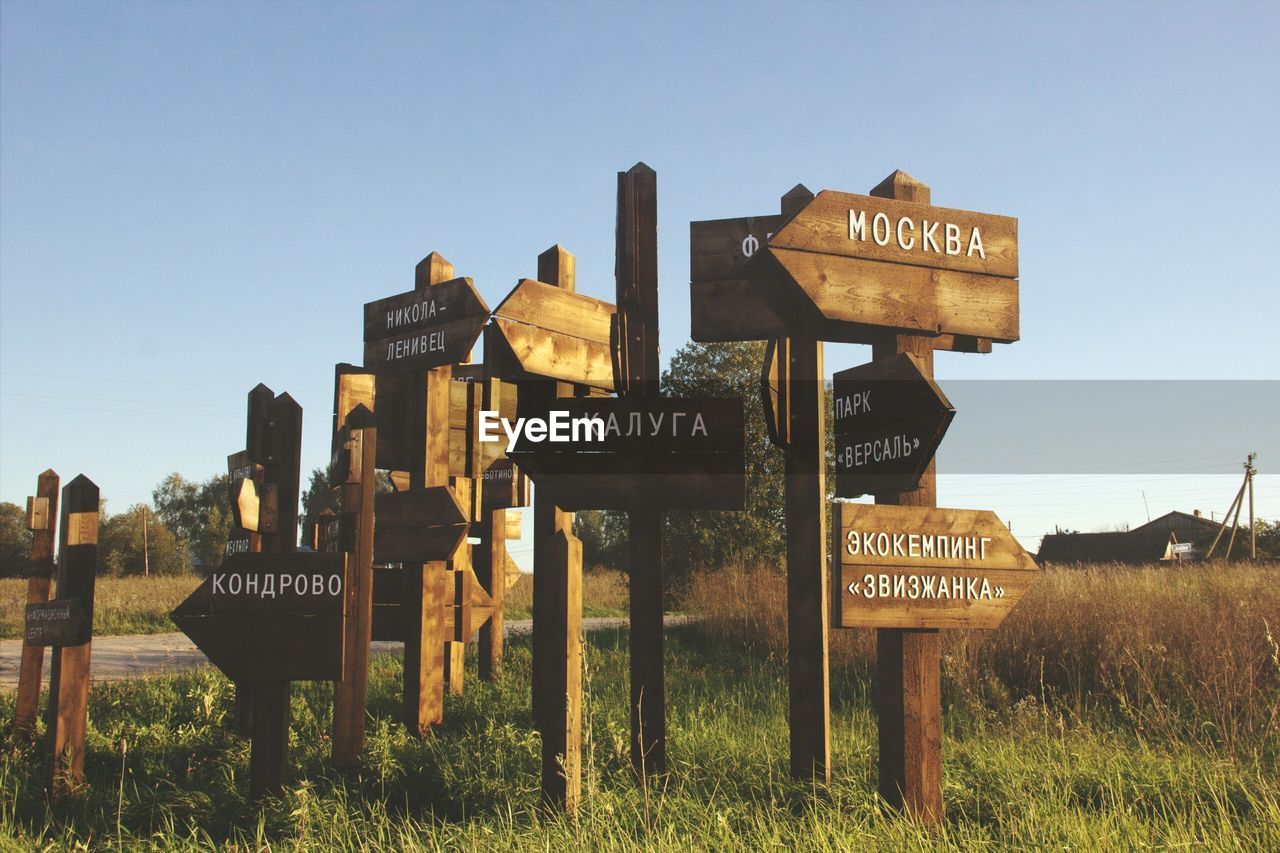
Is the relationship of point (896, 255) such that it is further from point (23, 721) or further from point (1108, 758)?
point (23, 721)

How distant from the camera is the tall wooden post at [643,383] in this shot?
4445 millimetres

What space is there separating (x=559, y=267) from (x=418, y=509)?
186 cm

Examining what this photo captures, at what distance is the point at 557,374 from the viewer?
4691 mm

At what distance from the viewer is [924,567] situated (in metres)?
3.78

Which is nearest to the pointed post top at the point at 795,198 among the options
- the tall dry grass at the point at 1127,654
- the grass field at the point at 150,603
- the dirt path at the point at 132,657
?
the tall dry grass at the point at 1127,654

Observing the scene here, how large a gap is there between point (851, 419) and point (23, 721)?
5.73 meters

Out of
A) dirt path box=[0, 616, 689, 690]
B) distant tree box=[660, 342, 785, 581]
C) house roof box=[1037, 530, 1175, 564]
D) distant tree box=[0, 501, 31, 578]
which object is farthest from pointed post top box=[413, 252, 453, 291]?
distant tree box=[0, 501, 31, 578]

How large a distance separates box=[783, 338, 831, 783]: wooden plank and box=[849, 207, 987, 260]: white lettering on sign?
54 centimetres

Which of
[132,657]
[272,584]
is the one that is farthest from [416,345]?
[132,657]

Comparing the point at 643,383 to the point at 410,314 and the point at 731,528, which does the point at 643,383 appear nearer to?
the point at 410,314

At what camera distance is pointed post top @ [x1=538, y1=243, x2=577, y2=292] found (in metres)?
5.77

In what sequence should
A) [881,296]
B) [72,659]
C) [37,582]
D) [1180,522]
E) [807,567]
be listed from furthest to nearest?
1. [1180,522]
2. [37,582]
3. [72,659]
4. [807,567]
5. [881,296]

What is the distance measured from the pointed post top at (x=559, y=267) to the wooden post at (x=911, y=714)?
253 centimetres

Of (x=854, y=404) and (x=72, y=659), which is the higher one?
(x=854, y=404)
